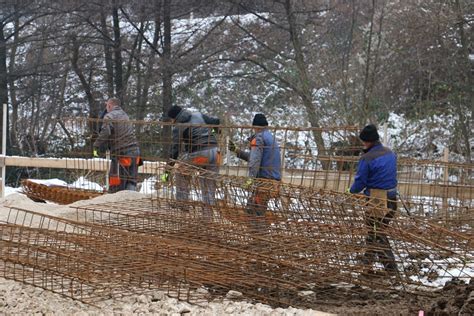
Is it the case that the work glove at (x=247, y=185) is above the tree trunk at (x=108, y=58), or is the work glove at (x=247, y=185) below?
below

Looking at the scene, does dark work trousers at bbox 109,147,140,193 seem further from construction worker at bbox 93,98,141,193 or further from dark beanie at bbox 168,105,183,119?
dark beanie at bbox 168,105,183,119

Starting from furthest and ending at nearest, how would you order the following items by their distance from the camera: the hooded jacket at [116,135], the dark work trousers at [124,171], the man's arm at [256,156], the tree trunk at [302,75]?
1. the tree trunk at [302,75]
2. the dark work trousers at [124,171]
3. the hooded jacket at [116,135]
4. the man's arm at [256,156]

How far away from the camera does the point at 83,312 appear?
6.62m

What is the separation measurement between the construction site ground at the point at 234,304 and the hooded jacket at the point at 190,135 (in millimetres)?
4082

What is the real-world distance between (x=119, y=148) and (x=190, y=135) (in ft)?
4.56

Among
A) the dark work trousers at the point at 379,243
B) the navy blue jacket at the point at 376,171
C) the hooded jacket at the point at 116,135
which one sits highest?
the hooded jacket at the point at 116,135

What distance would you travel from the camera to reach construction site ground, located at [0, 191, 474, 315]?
6.61 meters

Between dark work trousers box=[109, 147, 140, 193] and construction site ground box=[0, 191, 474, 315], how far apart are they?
15.9ft

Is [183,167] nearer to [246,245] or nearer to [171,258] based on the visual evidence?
[246,245]

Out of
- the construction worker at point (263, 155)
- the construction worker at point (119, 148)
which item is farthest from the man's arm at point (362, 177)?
the construction worker at point (119, 148)

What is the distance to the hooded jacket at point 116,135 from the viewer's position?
1202cm

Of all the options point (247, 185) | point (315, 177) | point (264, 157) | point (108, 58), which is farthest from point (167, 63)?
point (247, 185)

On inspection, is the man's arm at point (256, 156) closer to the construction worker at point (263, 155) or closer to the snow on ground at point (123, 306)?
the construction worker at point (263, 155)

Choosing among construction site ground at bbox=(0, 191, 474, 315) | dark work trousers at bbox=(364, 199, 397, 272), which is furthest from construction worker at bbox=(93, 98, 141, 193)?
dark work trousers at bbox=(364, 199, 397, 272)
